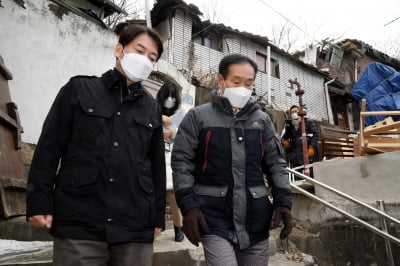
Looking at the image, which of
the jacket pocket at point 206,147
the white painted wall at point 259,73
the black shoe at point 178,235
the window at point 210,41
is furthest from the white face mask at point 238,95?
the window at point 210,41

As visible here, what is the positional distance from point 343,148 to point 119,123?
5.98m

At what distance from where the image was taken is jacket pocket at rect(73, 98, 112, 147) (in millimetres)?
1609

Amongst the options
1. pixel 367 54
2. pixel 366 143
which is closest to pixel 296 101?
pixel 367 54

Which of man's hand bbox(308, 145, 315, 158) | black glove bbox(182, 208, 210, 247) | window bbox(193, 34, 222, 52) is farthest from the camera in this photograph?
window bbox(193, 34, 222, 52)

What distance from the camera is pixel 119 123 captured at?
170 cm

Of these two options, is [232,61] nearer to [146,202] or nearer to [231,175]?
[231,175]

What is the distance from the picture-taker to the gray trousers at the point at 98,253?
4.63ft

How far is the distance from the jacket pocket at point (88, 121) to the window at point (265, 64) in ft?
47.2

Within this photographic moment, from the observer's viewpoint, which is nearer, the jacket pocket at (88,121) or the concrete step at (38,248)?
the jacket pocket at (88,121)

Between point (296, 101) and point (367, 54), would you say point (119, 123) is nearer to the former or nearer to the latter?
point (296, 101)

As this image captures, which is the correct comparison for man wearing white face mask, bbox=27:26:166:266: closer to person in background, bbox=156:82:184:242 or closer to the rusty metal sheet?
person in background, bbox=156:82:184:242

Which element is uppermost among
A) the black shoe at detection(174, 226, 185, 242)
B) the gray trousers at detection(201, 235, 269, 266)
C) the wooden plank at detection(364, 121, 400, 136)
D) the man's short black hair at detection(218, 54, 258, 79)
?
the man's short black hair at detection(218, 54, 258, 79)

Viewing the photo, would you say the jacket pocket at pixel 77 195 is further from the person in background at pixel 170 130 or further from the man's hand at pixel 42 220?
the person in background at pixel 170 130

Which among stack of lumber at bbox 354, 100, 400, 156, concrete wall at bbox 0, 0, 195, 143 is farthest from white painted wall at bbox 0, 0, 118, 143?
stack of lumber at bbox 354, 100, 400, 156
